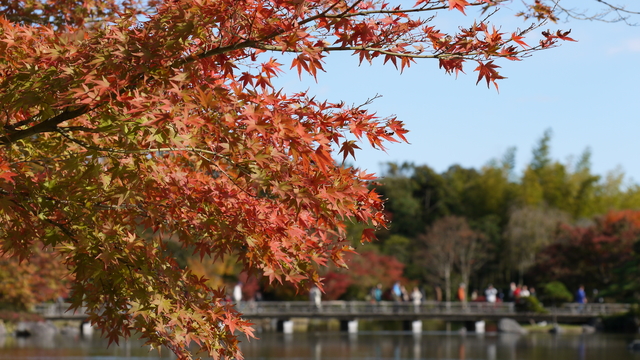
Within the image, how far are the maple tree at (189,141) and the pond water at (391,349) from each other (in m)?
8.81

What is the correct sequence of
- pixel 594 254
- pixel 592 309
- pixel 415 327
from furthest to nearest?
pixel 594 254 → pixel 415 327 → pixel 592 309

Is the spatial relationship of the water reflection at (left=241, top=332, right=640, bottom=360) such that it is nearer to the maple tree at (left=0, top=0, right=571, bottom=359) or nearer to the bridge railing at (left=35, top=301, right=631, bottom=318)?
the bridge railing at (left=35, top=301, right=631, bottom=318)

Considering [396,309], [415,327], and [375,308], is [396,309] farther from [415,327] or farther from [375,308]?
[415,327]

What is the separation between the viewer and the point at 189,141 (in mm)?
3707

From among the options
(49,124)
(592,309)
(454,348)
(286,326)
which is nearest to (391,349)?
(454,348)

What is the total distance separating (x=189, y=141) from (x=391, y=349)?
1481 centimetres

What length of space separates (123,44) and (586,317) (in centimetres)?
2455

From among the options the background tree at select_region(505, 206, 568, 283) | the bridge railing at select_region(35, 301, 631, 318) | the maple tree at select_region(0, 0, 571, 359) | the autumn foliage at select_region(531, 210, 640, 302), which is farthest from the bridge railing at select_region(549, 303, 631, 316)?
the maple tree at select_region(0, 0, 571, 359)

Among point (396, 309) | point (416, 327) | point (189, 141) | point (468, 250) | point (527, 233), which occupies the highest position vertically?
point (527, 233)

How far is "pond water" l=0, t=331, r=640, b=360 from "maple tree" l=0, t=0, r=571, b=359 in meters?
Result: 8.81

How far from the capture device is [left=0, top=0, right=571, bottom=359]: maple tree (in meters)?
3.59

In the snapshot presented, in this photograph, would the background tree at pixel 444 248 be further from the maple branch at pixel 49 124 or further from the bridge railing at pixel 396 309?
Answer: the maple branch at pixel 49 124

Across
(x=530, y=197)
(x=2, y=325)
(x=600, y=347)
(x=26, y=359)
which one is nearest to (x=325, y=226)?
(x=26, y=359)

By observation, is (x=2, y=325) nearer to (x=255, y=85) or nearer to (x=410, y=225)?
(x=255, y=85)
